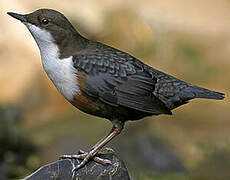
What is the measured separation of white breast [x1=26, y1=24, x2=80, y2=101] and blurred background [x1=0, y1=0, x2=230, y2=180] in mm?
2723

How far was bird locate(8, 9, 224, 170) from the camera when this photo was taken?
4.33 meters

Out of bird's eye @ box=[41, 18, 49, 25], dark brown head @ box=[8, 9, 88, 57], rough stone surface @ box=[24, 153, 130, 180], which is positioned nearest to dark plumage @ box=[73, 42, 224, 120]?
dark brown head @ box=[8, 9, 88, 57]

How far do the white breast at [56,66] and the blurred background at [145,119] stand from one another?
→ 2.72 metres

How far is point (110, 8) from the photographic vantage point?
1284 centimetres

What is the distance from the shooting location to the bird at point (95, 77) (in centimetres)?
433

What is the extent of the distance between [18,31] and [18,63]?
2.17 ft

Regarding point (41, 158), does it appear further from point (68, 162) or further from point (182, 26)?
point (182, 26)

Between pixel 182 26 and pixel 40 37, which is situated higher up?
pixel 40 37

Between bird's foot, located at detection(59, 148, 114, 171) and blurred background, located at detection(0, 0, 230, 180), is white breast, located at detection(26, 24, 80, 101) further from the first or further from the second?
blurred background, located at detection(0, 0, 230, 180)

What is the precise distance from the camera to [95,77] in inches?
173

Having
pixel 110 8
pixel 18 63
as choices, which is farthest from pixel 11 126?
pixel 110 8

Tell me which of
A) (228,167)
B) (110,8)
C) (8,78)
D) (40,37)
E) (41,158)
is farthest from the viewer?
(110,8)

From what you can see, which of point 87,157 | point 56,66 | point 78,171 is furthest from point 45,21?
point 78,171

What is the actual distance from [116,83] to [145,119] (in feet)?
13.4
